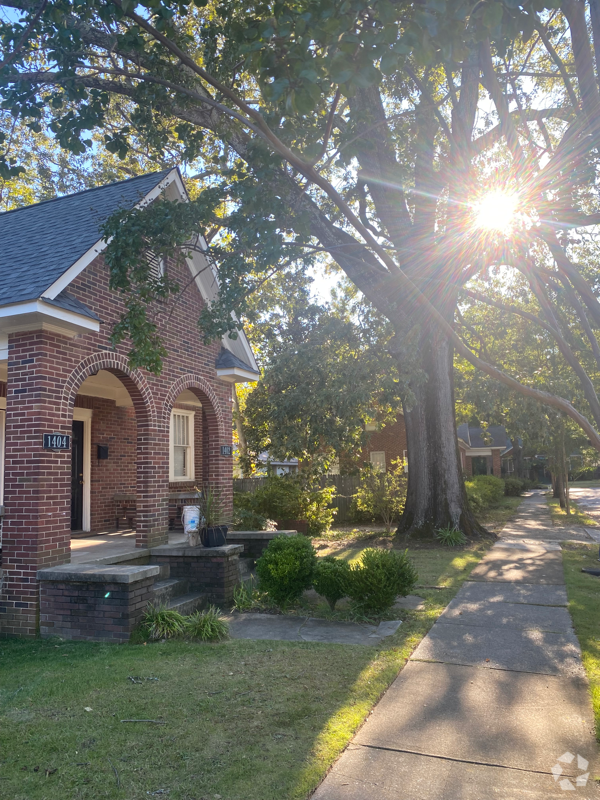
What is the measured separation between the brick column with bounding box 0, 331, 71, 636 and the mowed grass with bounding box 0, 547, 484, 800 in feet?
2.00

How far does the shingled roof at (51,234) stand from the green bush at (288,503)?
8.80 meters

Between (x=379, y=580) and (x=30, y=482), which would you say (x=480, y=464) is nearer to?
(x=379, y=580)

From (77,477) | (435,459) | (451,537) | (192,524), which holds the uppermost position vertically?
(435,459)

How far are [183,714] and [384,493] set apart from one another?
46.0ft

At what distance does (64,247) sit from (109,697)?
6265 mm

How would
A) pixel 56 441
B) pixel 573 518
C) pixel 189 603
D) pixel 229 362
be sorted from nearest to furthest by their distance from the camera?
pixel 56 441
pixel 189 603
pixel 229 362
pixel 573 518

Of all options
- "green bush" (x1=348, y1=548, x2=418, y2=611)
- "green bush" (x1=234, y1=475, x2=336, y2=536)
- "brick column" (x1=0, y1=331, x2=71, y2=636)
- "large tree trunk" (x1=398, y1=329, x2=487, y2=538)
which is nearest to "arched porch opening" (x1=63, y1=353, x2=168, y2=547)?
"brick column" (x1=0, y1=331, x2=71, y2=636)

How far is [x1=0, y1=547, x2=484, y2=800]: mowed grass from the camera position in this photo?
3.78 metres

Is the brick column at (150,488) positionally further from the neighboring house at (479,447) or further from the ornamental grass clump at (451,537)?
the neighboring house at (479,447)

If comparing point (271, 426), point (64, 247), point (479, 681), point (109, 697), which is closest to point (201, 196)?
point (64, 247)

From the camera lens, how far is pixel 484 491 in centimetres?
2770

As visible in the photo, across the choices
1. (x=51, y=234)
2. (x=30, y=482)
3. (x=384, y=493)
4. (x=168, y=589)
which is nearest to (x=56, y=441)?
(x=30, y=482)

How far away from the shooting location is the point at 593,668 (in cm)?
580

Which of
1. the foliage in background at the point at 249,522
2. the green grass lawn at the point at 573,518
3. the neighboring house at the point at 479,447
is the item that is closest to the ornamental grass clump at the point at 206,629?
the foliage in background at the point at 249,522
